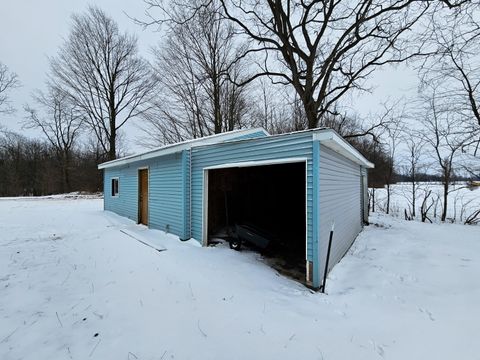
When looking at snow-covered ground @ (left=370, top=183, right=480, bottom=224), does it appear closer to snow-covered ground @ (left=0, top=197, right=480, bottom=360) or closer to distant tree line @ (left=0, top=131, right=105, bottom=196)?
snow-covered ground @ (left=0, top=197, right=480, bottom=360)

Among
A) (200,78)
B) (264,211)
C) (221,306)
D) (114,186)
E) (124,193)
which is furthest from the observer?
(200,78)

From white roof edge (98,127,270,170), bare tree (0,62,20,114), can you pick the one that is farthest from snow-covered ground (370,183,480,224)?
bare tree (0,62,20,114)

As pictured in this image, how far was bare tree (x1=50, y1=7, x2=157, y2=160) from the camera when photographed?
19.9 metres

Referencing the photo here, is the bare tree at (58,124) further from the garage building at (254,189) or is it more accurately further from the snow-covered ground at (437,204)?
the snow-covered ground at (437,204)

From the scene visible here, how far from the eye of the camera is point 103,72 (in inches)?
Result: 827

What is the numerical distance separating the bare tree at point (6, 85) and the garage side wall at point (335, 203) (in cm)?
2399

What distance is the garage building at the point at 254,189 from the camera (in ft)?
13.6

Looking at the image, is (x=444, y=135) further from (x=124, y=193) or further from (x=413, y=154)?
(x=124, y=193)

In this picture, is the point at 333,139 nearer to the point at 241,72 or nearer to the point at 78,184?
the point at 241,72

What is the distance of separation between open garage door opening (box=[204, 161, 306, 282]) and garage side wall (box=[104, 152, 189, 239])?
31.1 inches

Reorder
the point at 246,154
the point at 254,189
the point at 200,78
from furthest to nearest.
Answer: the point at 200,78, the point at 254,189, the point at 246,154

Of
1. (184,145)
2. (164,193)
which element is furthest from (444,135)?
(164,193)

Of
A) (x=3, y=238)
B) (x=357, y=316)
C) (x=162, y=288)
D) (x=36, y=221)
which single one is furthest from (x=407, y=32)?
(x=36, y=221)

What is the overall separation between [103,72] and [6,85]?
6880 mm
